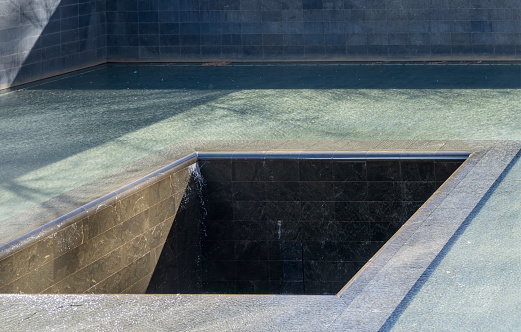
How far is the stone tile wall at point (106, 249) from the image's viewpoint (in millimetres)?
3604

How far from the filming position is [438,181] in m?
4.97

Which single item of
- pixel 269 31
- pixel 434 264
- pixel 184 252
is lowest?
pixel 184 252

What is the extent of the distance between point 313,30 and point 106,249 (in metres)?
5.57

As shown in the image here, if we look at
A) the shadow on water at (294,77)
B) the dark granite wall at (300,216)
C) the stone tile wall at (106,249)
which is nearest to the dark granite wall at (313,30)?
the shadow on water at (294,77)

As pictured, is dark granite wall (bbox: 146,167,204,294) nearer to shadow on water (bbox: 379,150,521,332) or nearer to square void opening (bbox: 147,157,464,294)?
square void opening (bbox: 147,157,464,294)

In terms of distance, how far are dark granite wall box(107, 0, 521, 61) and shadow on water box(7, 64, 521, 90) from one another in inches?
11.7

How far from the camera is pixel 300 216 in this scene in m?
5.25

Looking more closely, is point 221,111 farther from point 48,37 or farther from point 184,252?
point 48,37

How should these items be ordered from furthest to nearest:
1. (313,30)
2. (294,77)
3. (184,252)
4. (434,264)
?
(313,30), (294,77), (184,252), (434,264)

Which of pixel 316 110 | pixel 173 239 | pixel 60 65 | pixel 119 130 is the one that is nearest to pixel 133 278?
pixel 173 239

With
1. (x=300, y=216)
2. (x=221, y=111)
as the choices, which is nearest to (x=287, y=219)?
(x=300, y=216)

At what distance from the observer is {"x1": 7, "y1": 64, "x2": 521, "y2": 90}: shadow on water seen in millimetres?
7703

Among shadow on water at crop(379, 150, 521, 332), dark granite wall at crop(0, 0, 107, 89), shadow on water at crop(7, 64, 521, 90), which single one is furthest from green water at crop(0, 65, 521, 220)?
shadow on water at crop(379, 150, 521, 332)

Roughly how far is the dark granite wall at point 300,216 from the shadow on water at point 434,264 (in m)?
0.95
